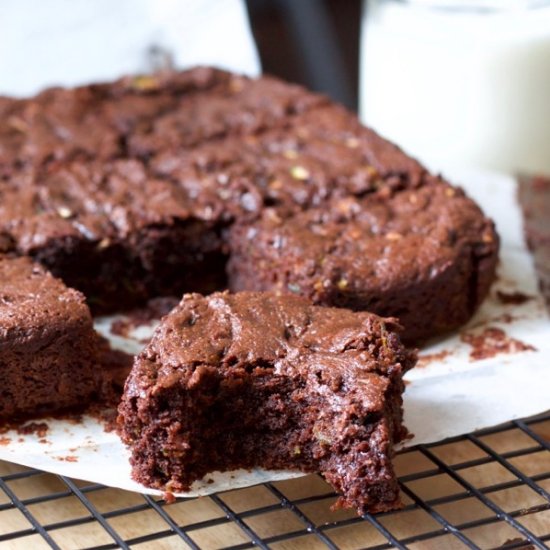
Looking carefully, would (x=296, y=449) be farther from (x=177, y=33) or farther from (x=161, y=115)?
(x=177, y=33)

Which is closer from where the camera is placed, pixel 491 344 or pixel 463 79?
pixel 491 344

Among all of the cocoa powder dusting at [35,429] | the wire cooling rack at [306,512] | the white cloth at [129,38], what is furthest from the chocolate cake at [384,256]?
the white cloth at [129,38]

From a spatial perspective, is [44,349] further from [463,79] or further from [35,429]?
[463,79]

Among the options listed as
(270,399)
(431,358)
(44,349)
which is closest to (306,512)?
(270,399)

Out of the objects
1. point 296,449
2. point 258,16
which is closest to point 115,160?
point 296,449

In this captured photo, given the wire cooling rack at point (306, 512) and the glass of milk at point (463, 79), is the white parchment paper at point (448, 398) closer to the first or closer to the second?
the wire cooling rack at point (306, 512)

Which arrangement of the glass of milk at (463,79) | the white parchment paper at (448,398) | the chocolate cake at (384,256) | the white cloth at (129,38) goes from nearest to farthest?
the white parchment paper at (448,398) → the chocolate cake at (384,256) → the glass of milk at (463,79) → the white cloth at (129,38)
